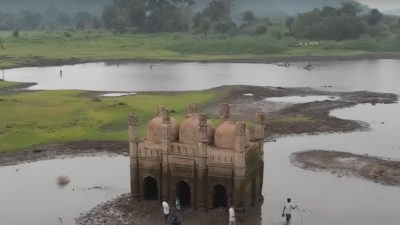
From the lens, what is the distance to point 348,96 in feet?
254

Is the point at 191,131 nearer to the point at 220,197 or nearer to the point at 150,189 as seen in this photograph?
the point at 220,197

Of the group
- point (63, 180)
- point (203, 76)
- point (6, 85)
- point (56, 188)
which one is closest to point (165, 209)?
point (56, 188)

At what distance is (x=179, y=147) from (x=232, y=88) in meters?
50.3

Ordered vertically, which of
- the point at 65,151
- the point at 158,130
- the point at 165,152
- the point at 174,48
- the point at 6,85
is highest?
the point at 158,130

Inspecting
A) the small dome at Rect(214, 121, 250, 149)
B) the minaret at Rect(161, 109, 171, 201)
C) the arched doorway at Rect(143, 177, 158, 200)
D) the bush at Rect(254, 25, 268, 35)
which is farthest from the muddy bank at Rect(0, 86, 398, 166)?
the bush at Rect(254, 25, 268, 35)

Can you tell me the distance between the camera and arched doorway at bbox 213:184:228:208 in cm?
3094

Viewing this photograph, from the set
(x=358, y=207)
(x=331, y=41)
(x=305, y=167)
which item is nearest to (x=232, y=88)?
(x=305, y=167)

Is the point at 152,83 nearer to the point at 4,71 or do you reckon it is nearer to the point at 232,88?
the point at 232,88

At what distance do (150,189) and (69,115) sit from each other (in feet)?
87.5

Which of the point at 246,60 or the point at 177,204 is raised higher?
the point at 177,204

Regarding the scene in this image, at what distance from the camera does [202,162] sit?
29.7 metres

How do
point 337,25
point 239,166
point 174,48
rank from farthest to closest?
point 337,25
point 174,48
point 239,166

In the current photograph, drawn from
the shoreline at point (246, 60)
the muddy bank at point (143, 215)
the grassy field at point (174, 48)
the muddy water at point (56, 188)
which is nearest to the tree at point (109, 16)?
the grassy field at point (174, 48)

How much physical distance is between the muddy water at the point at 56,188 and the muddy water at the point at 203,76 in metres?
42.0
